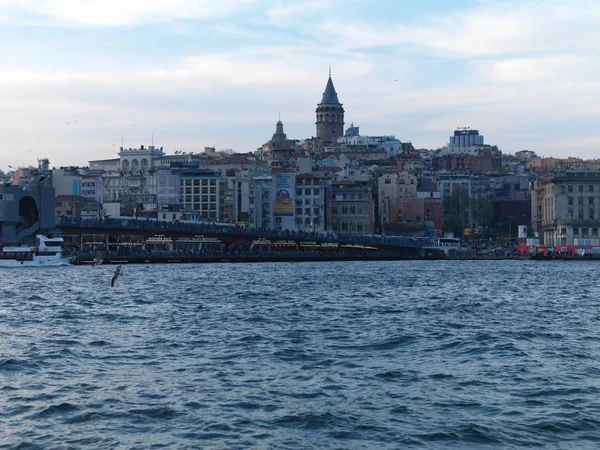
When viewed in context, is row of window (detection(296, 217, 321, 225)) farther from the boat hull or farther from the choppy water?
the choppy water

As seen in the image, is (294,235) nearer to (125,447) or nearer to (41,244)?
(41,244)

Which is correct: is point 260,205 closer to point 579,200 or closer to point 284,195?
point 284,195

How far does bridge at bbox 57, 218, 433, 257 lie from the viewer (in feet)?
390

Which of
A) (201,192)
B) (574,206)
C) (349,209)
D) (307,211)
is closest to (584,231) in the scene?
(574,206)

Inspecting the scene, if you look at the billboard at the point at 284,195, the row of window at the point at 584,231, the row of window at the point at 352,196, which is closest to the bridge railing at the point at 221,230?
the row of window at the point at 584,231

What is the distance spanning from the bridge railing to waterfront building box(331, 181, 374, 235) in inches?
934

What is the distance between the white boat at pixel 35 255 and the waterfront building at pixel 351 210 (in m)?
71.7

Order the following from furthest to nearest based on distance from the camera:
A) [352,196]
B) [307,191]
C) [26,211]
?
[352,196] → [307,191] → [26,211]

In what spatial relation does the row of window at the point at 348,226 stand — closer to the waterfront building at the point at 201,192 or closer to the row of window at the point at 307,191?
the row of window at the point at 307,191

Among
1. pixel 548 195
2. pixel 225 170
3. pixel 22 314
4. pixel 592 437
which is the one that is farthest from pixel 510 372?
pixel 225 170

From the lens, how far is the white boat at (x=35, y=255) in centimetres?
9925

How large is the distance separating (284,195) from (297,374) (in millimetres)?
135919

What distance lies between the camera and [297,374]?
28469 millimetres

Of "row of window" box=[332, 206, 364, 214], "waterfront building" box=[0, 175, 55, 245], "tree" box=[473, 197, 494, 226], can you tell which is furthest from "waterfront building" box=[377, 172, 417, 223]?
"waterfront building" box=[0, 175, 55, 245]
